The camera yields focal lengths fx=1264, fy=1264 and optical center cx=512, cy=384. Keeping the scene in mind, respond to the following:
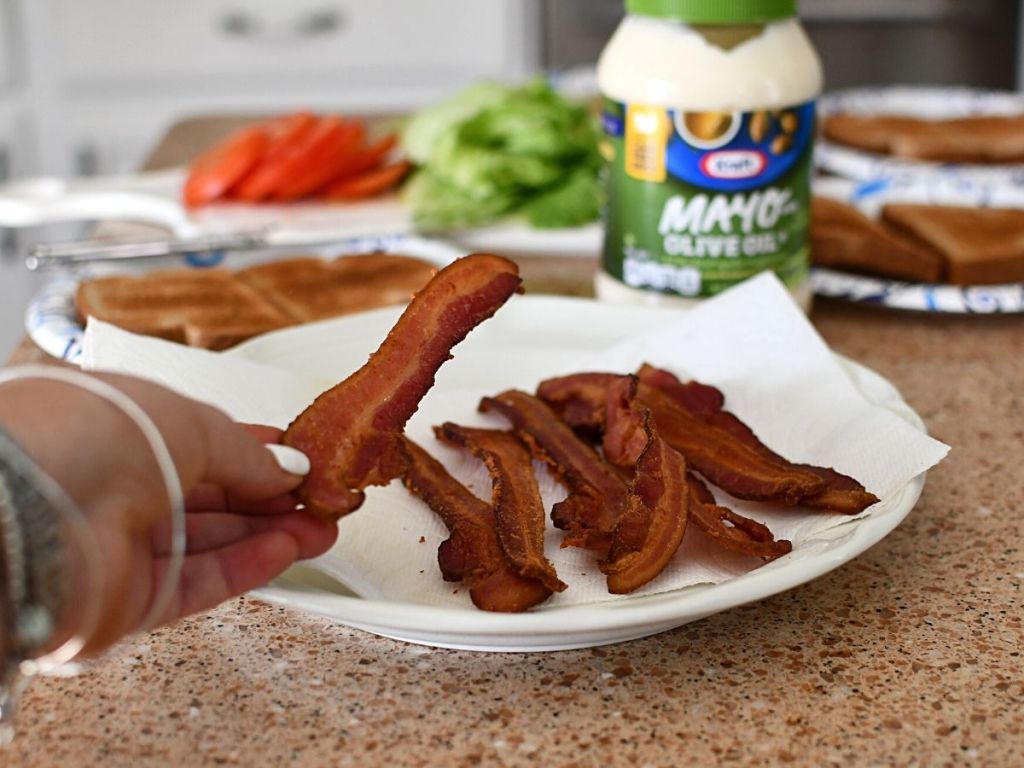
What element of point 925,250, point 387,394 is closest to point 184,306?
point 387,394

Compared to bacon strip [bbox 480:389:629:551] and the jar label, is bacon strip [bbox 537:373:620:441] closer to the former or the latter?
bacon strip [bbox 480:389:629:551]

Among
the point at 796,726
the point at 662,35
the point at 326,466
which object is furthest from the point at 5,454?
the point at 662,35

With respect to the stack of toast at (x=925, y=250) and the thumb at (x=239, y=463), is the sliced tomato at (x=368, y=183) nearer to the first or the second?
the stack of toast at (x=925, y=250)

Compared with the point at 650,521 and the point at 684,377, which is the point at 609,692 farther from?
the point at 684,377

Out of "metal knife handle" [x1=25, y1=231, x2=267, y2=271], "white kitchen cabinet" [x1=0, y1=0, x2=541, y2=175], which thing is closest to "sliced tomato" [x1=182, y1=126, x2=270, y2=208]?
"metal knife handle" [x1=25, y1=231, x2=267, y2=271]

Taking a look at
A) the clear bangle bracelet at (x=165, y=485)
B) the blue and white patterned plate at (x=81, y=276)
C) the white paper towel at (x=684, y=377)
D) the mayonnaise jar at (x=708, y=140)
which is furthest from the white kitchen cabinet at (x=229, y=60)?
the clear bangle bracelet at (x=165, y=485)

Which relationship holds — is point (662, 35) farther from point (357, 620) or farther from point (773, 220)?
point (357, 620)
